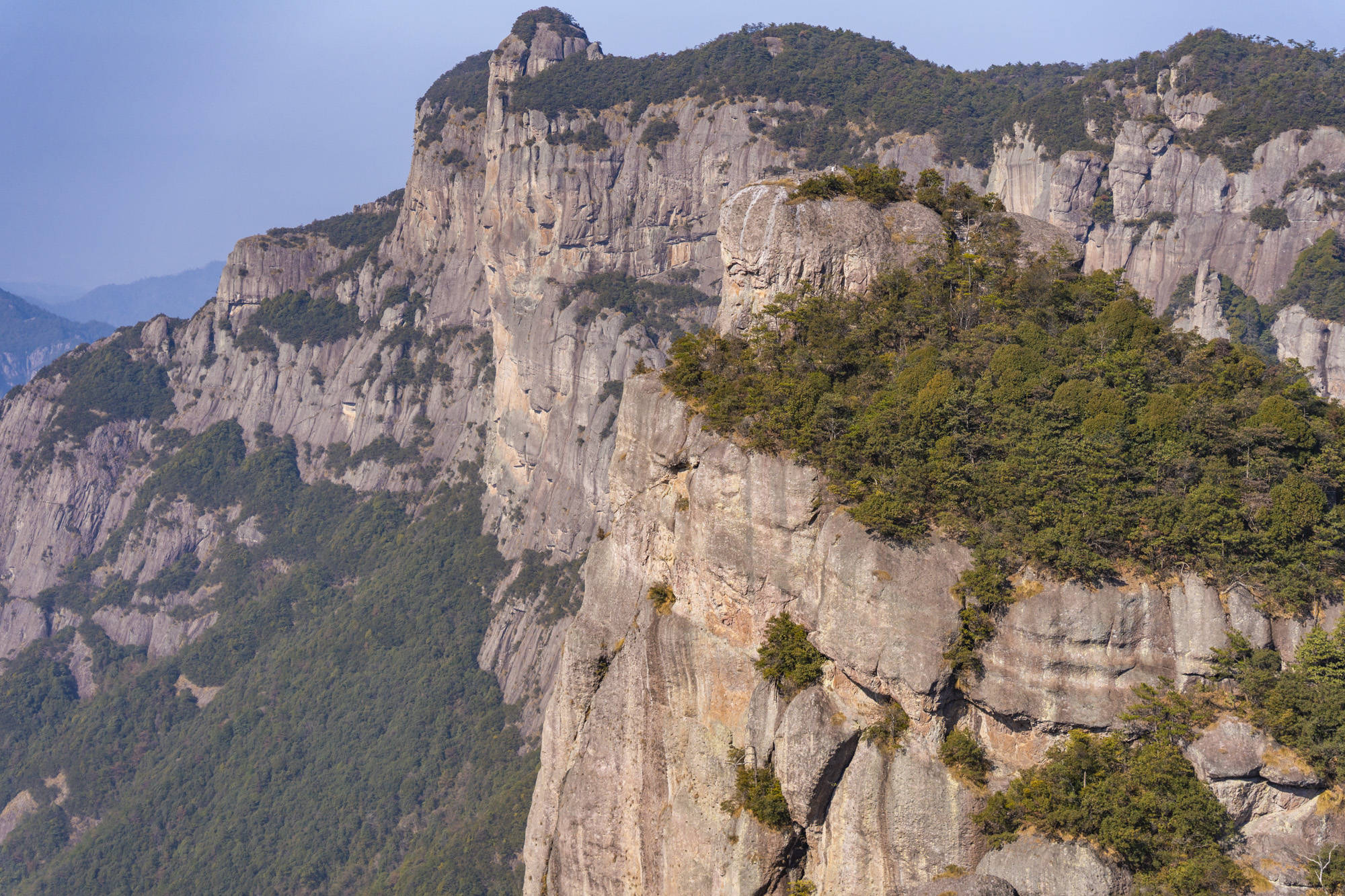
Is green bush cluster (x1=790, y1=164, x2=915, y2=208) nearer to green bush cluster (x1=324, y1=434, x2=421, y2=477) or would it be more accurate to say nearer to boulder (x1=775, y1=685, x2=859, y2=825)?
boulder (x1=775, y1=685, x2=859, y2=825)

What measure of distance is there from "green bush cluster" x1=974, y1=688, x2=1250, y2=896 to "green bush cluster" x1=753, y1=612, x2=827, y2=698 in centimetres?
559

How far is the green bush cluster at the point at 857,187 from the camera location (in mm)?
33500

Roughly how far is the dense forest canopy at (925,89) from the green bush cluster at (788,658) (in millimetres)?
80519

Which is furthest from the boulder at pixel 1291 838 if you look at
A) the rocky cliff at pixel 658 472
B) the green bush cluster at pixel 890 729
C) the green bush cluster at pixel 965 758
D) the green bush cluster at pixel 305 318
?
the green bush cluster at pixel 305 318

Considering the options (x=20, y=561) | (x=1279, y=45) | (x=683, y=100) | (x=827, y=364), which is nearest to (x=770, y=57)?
(x=683, y=100)

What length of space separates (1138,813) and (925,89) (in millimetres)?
115998

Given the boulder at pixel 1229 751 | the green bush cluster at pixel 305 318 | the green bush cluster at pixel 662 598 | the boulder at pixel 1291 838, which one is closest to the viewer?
the boulder at pixel 1291 838

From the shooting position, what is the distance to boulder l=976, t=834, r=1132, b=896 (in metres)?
22.5

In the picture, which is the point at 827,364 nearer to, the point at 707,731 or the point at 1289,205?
the point at 707,731

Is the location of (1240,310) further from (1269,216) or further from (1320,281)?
(1269,216)

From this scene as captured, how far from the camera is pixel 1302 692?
2212 centimetres

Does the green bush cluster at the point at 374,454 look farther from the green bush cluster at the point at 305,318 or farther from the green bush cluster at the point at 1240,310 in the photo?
the green bush cluster at the point at 1240,310

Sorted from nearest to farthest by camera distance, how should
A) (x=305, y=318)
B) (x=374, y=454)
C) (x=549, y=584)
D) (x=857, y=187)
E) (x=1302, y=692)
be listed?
(x=1302, y=692) → (x=857, y=187) → (x=549, y=584) → (x=374, y=454) → (x=305, y=318)

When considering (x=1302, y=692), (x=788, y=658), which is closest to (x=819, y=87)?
(x=788, y=658)
